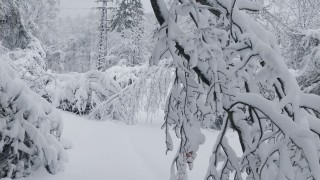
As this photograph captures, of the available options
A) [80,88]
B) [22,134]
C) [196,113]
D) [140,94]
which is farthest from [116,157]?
[80,88]

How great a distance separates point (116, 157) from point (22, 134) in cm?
165

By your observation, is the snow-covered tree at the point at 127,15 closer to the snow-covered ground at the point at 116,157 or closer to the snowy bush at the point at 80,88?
the snowy bush at the point at 80,88

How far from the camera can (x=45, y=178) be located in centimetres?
412

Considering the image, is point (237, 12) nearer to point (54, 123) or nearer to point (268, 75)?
point (268, 75)

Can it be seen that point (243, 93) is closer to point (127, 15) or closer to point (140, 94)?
point (140, 94)

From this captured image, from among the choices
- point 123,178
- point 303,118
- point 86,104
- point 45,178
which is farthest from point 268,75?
point 86,104

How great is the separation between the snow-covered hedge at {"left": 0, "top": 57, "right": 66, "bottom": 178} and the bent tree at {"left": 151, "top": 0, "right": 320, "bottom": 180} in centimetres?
232

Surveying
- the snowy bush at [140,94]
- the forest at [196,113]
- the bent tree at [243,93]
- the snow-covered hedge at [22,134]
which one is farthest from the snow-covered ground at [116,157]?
the bent tree at [243,93]

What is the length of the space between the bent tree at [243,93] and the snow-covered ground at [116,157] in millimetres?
2309

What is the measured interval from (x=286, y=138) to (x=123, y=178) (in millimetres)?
2853

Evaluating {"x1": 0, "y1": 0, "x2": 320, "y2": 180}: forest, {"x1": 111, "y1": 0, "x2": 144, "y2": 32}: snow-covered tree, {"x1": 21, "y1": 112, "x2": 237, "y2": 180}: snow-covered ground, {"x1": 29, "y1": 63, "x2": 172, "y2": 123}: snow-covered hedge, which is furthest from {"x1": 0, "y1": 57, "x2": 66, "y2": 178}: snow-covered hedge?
{"x1": 111, "y1": 0, "x2": 144, "y2": 32}: snow-covered tree

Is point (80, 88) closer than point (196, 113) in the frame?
No

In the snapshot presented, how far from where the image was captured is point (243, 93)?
6.00 ft

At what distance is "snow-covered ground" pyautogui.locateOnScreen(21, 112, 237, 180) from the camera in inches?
171
